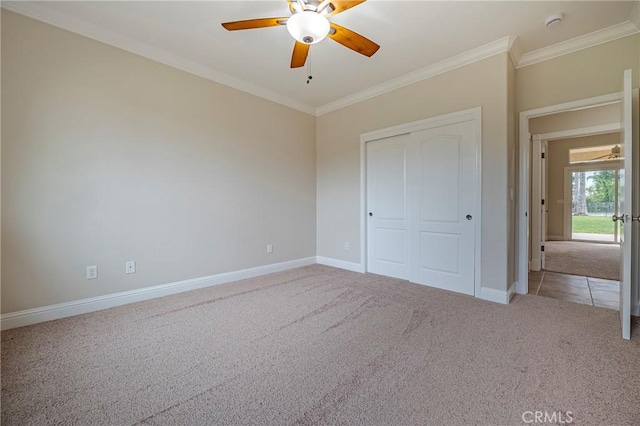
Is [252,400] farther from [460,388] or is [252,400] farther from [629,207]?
[629,207]

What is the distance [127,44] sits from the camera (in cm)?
274

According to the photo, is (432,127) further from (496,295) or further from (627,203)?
(496,295)

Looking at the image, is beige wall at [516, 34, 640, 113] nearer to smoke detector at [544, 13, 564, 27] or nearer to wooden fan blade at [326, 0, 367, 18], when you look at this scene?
smoke detector at [544, 13, 564, 27]

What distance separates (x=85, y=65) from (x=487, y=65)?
4079 mm

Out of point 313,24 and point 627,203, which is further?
point 627,203

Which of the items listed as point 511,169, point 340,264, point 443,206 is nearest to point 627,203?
point 511,169

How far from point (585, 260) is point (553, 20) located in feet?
15.2

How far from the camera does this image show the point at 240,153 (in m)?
3.72

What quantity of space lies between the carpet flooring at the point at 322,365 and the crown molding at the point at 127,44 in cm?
268

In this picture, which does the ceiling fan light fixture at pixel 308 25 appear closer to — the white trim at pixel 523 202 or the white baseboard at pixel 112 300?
the white trim at pixel 523 202

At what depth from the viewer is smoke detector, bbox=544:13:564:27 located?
2361 millimetres

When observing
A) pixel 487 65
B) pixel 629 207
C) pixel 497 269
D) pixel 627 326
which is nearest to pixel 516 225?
pixel 497 269

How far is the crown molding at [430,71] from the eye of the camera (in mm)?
2783

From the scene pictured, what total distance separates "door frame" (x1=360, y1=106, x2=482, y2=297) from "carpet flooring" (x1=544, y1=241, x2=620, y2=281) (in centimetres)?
239
